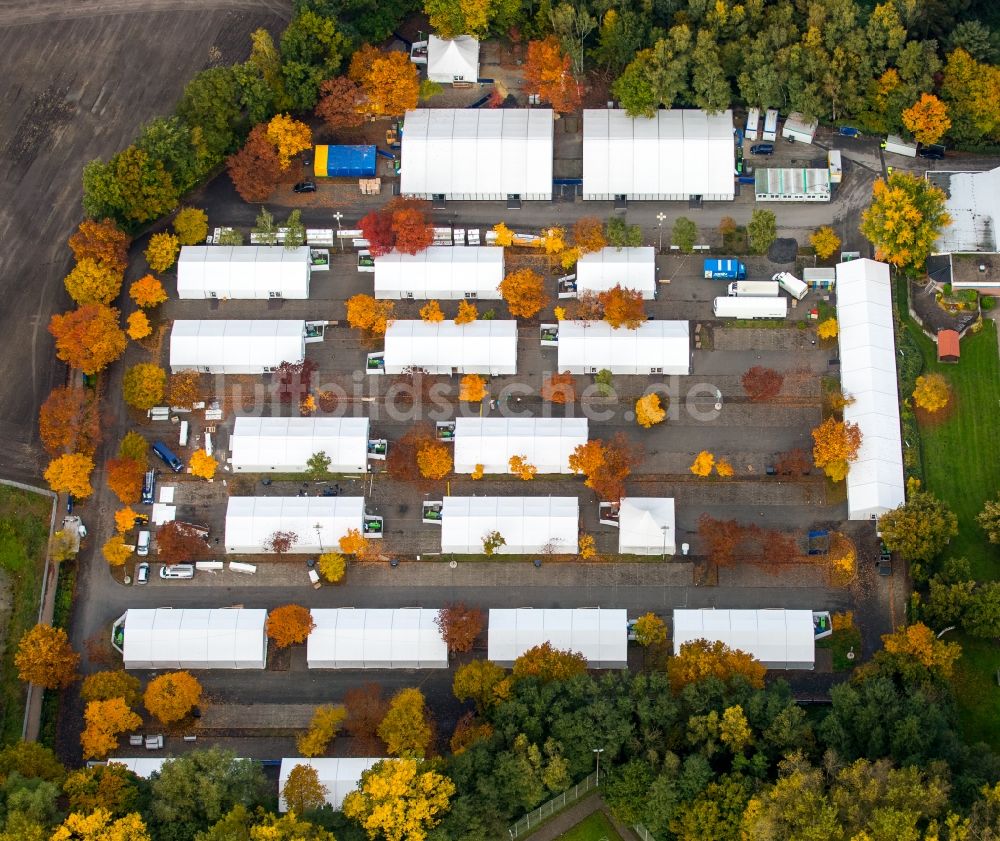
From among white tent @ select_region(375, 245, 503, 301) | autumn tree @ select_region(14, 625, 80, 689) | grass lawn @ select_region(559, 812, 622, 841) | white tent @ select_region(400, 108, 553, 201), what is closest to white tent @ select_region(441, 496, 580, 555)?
white tent @ select_region(375, 245, 503, 301)

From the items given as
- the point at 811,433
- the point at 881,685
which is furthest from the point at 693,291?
the point at 881,685

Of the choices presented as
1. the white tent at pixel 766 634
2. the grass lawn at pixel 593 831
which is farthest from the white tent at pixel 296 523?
the grass lawn at pixel 593 831

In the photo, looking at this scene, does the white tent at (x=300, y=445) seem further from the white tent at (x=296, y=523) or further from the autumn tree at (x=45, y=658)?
the autumn tree at (x=45, y=658)

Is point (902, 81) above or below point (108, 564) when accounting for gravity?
above

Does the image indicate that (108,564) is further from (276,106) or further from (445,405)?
(276,106)

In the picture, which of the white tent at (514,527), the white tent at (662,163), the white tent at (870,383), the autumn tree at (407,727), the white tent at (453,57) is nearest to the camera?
the autumn tree at (407,727)

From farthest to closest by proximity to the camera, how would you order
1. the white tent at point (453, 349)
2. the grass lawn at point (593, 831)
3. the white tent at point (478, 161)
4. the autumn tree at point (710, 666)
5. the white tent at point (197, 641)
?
1. the white tent at point (478, 161)
2. the white tent at point (453, 349)
3. the white tent at point (197, 641)
4. the grass lawn at point (593, 831)
5. the autumn tree at point (710, 666)

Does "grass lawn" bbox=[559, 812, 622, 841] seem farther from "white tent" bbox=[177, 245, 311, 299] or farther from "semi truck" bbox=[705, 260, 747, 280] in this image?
"white tent" bbox=[177, 245, 311, 299]
